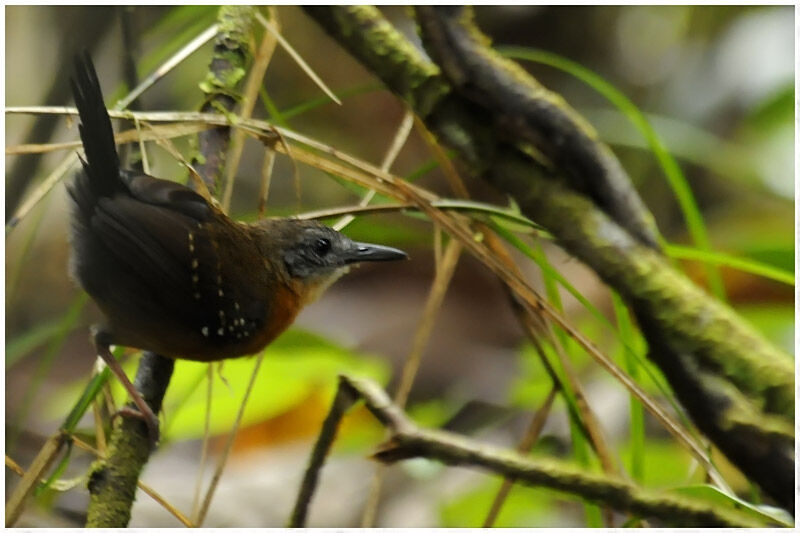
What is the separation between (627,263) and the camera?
1.39 m

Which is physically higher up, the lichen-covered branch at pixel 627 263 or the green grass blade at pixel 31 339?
the lichen-covered branch at pixel 627 263

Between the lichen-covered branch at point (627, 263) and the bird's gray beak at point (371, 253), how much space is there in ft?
0.67

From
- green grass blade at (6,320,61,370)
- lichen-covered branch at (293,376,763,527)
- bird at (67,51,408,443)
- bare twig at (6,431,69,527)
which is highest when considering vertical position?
bird at (67,51,408,443)

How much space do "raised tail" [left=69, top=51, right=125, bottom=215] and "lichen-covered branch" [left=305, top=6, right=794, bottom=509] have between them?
379 mm

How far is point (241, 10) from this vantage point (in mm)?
1430

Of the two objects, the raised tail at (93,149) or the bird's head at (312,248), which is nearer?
the raised tail at (93,149)

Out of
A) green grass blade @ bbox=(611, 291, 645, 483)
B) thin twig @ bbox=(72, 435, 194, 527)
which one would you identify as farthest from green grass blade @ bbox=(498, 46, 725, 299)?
thin twig @ bbox=(72, 435, 194, 527)

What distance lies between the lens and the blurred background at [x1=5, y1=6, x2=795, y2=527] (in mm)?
1386

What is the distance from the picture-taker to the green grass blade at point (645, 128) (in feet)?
4.95

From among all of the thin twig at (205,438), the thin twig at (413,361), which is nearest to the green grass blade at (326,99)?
the thin twig at (413,361)

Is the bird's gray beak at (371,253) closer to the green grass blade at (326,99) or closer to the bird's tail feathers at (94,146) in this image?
the green grass blade at (326,99)

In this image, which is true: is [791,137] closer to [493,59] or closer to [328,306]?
[493,59]

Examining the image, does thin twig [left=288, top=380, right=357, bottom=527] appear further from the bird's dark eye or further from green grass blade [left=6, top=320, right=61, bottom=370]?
green grass blade [left=6, top=320, right=61, bottom=370]

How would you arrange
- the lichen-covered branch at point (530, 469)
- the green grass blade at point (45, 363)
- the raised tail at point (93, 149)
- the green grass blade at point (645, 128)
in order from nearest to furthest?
the lichen-covered branch at point (530, 469)
the raised tail at point (93, 149)
the green grass blade at point (45, 363)
the green grass blade at point (645, 128)
